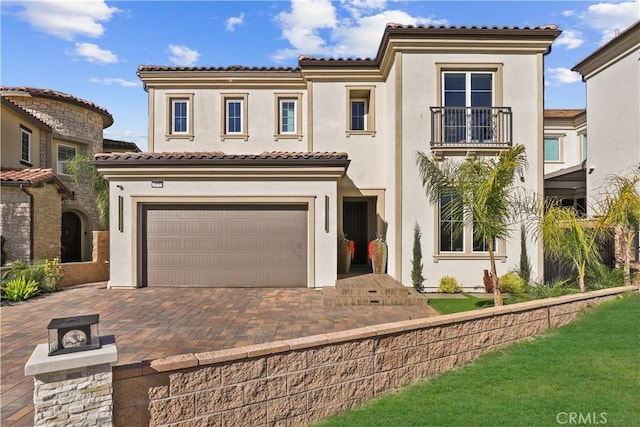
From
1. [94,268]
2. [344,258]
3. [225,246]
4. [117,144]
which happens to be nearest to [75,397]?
A: [225,246]

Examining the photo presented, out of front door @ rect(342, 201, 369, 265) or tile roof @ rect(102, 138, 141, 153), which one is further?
tile roof @ rect(102, 138, 141, 153)

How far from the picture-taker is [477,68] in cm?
1188

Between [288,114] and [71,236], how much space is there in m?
12.1

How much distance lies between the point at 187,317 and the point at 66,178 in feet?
44.8

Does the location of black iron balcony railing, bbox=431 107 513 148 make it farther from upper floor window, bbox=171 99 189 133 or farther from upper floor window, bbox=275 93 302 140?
upper floor window, bbox=171 99 189 133

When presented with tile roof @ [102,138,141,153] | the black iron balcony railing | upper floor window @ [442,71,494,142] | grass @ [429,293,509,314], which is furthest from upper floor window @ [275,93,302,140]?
tile roof @ [102,138,141,153]

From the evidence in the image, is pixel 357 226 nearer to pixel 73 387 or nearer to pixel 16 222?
pixel 16 222

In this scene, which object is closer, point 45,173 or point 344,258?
point 344,258

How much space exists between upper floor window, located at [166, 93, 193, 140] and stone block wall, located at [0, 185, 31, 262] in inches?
217

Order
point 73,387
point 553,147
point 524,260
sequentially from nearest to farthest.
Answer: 1. point 73,387
2. point 524,260
3. point 553,147

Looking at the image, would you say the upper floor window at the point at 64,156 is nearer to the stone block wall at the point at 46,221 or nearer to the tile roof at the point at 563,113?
the stone block wall at the point at 46,221

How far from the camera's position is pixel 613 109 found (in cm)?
1332

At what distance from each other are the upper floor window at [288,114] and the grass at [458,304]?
880 cm

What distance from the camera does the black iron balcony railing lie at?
463 inches
